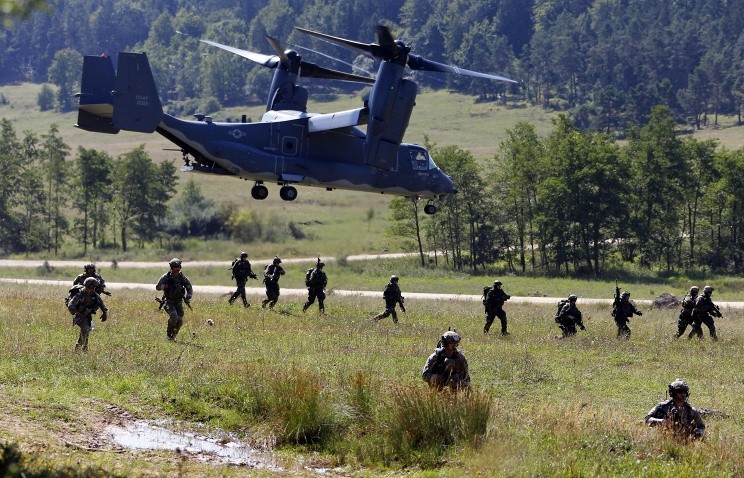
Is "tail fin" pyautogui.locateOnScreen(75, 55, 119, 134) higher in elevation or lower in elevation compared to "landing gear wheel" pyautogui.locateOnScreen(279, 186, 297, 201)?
higher


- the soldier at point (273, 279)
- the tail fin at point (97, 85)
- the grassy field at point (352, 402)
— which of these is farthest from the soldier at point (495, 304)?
the tail fin at point (97, 85)

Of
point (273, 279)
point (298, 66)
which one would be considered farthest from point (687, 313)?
point (298, 66)

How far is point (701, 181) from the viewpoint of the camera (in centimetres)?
7206

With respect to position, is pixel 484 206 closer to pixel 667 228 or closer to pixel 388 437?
pixel 667 228

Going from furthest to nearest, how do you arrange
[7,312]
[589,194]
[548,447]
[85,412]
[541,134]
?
[541,134] < [589,194] < [7,312] < [85,412] < [548,447]

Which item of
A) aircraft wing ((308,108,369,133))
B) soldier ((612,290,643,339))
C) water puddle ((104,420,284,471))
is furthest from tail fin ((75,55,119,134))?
water puddle ((104,420,284,471))

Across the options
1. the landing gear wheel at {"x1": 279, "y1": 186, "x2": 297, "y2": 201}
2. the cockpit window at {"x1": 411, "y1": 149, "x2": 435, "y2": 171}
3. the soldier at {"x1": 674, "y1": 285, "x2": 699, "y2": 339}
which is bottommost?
the soldier at {"x1": 674, "y1": 285, "x2": 699, "y2": 339}

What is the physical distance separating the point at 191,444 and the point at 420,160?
25221 mm

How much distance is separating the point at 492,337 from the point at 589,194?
43.2m

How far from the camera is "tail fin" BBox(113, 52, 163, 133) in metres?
33.7

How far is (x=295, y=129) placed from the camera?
120ft

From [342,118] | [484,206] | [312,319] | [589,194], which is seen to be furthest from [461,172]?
[312,319]

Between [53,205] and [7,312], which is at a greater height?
[53,205]

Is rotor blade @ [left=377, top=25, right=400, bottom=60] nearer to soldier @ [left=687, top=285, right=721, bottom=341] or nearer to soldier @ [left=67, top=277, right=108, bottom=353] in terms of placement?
soldier @ [left=687, top=285, right=721, bottom=341]
